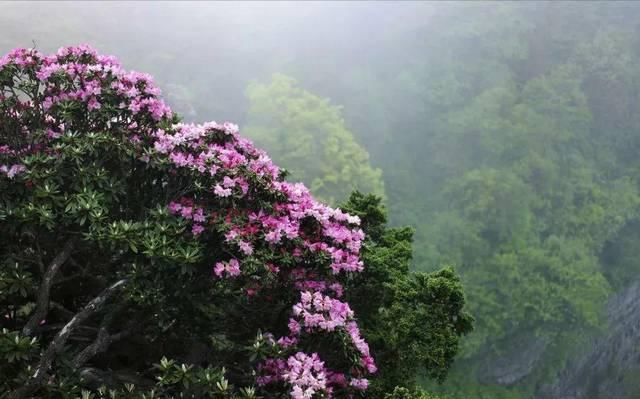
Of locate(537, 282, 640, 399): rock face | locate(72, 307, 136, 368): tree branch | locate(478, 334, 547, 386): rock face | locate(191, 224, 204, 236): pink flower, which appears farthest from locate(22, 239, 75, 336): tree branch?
locate(537, 282, 640, 399): rock face

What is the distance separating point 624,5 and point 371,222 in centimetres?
4577

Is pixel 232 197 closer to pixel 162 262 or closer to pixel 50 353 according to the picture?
pixel 162 262

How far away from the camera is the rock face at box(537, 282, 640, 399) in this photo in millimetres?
27003

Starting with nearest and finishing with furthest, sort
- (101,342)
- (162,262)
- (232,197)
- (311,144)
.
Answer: (162,262) → (101,342) → (232,197) → (311,144)

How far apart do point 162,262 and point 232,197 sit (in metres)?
1.03

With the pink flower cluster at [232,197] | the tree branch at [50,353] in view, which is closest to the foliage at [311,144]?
the pink flower cluster at [232,197]

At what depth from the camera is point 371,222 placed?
360 inches

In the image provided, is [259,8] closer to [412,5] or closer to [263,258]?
[412,5]

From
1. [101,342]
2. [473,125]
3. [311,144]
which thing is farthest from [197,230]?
[473,125]

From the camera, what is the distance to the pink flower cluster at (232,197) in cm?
566

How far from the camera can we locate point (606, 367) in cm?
2820

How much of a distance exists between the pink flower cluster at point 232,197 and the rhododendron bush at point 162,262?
0.02 m

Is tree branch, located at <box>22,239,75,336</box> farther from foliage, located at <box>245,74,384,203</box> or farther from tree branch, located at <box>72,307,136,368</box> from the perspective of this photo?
foliage, located at <box>245,74,384,203</box>

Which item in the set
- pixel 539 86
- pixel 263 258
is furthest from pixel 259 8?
pixel 263 258
